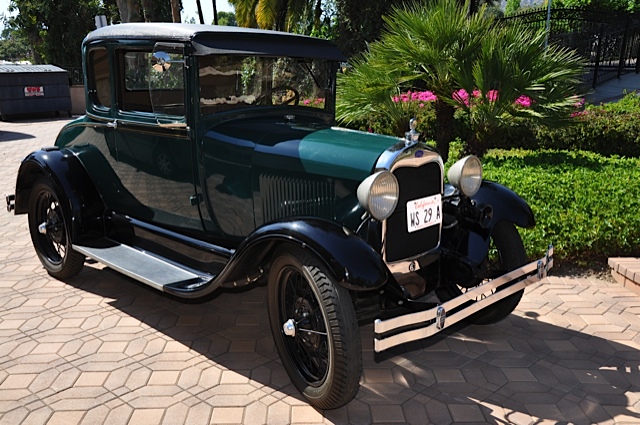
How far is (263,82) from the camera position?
12.9 ft

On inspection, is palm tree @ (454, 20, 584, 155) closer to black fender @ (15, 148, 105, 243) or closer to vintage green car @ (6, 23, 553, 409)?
vintage green car @ (6, 23, 553, 409)

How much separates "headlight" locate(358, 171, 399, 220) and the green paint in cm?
16

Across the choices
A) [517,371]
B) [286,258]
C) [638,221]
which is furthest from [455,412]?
[638,221]

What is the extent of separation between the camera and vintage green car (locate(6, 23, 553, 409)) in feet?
9.52

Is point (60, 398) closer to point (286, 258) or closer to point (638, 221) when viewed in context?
point (286, 258)

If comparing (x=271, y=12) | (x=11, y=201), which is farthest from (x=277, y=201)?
(x=271, y=12)

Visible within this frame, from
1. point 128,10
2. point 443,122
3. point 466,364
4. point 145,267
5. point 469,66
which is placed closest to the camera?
point 466,364

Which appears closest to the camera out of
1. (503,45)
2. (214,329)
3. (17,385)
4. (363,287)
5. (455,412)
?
(363,287)

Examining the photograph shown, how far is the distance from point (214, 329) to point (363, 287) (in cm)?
163

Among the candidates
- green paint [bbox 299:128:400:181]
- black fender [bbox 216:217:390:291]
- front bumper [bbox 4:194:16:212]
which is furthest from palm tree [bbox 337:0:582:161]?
black fender [bbox 216:217:390:291]

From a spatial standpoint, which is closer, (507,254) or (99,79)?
(507,254)

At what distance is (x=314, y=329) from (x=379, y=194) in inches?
31.7

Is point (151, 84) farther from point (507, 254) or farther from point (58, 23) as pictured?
point (58, 23)

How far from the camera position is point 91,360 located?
3.48 metres
